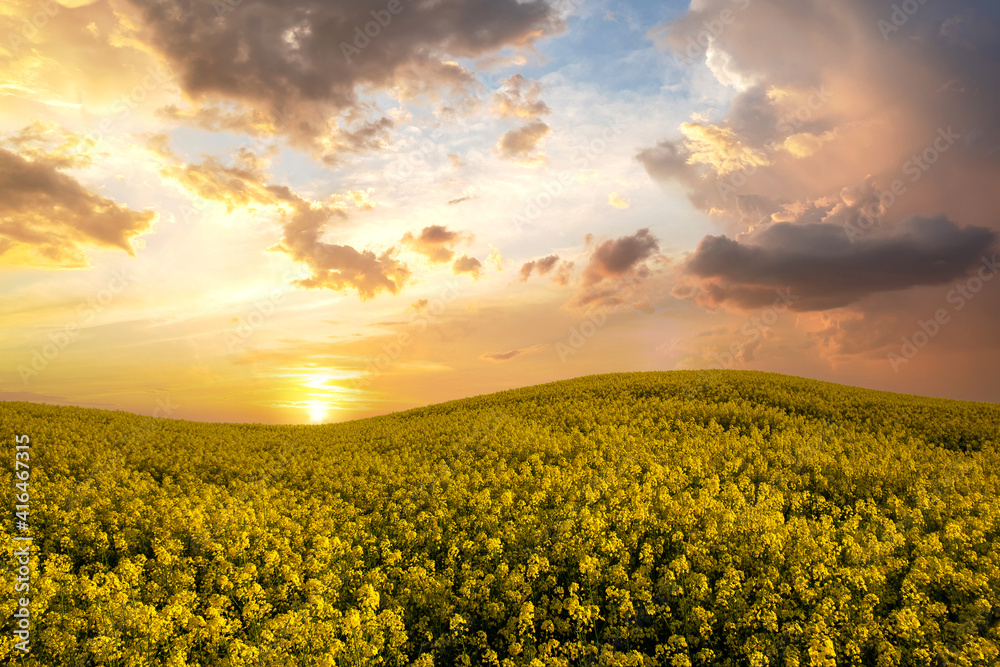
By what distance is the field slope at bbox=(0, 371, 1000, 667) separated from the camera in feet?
30.9

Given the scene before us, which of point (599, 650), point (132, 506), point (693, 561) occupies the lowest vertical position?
point (599, 650)

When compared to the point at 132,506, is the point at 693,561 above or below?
below

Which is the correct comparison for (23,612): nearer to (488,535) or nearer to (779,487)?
(488,535)

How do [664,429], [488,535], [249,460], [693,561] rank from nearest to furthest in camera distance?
[693,561]
[488,535]
[249,460]
[664,429]

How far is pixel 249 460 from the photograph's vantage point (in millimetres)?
22875

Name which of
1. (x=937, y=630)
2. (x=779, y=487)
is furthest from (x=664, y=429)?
(x=937, y=630)

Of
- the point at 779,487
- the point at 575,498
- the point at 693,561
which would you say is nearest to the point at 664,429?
the point at 779,487

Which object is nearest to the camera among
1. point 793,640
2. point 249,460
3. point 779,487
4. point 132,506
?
point 793,640

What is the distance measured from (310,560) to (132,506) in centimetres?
665

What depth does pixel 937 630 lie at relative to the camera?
9.61 meters

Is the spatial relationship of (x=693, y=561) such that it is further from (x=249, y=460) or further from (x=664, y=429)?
(x=249, y=460)

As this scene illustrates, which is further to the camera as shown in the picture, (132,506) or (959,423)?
(959,423)

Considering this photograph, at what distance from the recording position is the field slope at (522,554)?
30.9 feet

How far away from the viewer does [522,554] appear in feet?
40.4
